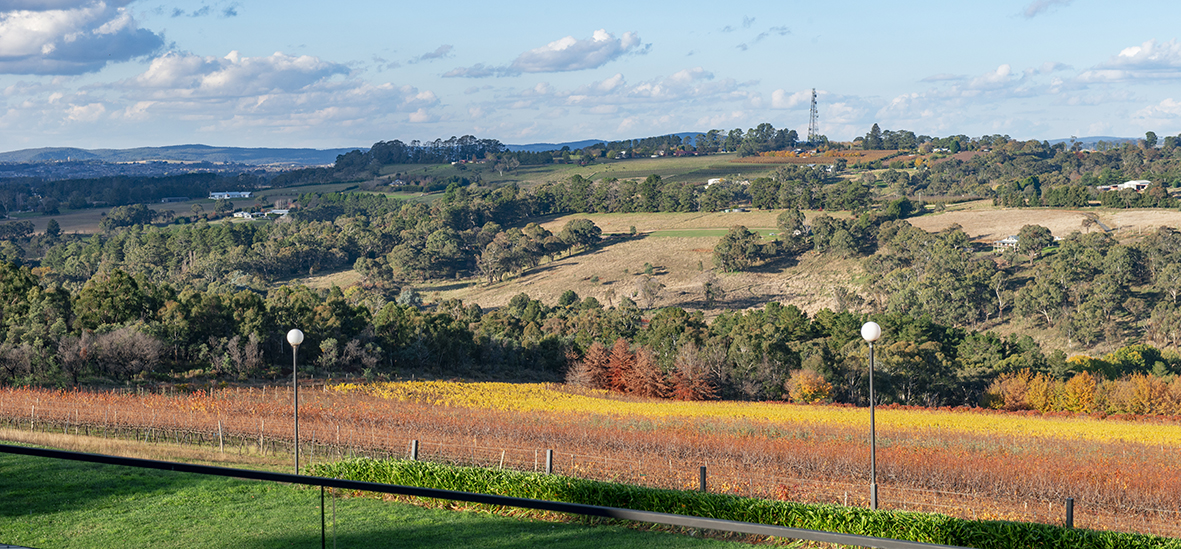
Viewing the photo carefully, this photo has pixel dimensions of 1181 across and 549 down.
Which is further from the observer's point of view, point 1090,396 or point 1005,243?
point 1005,243

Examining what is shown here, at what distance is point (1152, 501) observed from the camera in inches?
728

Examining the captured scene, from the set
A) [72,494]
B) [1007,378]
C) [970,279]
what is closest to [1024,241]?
[970,279]

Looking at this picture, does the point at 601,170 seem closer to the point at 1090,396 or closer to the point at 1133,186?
the point at 1133,186

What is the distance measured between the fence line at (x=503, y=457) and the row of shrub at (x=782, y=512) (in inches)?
152

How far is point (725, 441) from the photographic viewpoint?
23.8m

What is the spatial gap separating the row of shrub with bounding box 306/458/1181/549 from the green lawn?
3.28 meters

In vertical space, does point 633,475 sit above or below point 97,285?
below

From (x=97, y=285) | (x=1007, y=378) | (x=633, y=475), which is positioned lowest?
(x=1007, y=378)

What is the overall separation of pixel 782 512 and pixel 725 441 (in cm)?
1432

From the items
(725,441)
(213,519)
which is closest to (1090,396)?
(725,441)

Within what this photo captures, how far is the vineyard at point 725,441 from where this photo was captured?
17.8m

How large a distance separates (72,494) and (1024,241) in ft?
283

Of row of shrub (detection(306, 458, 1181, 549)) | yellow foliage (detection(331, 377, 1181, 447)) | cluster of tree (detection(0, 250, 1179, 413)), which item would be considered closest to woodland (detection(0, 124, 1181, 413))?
cluster of tree (detection(0, 250, 1179, 413))

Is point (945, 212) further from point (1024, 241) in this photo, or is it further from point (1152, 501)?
point (1152, 501)
